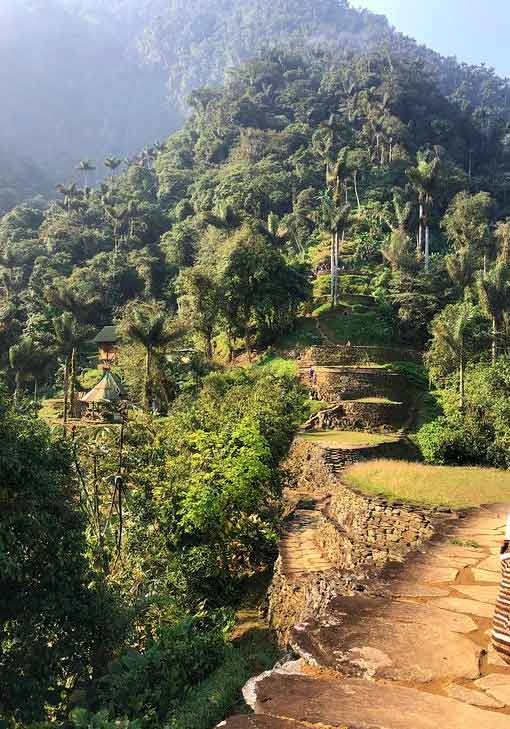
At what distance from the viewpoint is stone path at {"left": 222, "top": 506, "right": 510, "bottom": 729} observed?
106 inches


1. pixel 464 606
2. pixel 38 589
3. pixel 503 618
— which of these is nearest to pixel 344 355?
pixel 38 589

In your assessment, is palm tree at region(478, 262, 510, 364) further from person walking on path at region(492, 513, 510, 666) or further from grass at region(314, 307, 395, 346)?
person walking on path at region(492, 513, 510, 666)

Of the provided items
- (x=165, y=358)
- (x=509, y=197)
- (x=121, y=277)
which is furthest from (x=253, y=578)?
(x=509, y=197)

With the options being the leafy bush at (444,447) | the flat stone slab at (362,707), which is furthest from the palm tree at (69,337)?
the flat stone slab at (362,707)

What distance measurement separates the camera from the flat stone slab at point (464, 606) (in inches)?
155

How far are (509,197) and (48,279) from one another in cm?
5820

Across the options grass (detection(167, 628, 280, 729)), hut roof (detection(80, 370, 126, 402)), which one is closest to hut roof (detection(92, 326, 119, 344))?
hut roof (detection(80, 370, 126, 402))

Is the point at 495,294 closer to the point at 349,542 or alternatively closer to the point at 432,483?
the point at 432,483

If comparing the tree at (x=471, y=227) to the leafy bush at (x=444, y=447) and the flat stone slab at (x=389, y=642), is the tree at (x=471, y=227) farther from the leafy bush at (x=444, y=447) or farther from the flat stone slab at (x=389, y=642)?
the flat stone slab at (x=389, y=642)

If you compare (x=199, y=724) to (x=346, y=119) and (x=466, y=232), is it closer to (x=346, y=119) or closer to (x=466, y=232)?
(x=466, y=232)

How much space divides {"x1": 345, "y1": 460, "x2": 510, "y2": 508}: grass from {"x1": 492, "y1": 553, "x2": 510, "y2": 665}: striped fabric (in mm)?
5367

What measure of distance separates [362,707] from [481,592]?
2007 mm

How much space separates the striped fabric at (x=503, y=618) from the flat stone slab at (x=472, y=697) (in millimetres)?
349

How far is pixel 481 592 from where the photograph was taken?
14.4 feet
